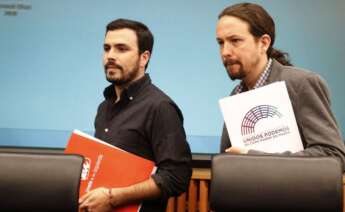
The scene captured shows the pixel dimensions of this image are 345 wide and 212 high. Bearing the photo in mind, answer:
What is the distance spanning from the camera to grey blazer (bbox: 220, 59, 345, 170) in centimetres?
145

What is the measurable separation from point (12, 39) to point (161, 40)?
0.85 meters

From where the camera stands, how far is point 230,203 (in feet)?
4.44

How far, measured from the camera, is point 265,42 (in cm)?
A: 163

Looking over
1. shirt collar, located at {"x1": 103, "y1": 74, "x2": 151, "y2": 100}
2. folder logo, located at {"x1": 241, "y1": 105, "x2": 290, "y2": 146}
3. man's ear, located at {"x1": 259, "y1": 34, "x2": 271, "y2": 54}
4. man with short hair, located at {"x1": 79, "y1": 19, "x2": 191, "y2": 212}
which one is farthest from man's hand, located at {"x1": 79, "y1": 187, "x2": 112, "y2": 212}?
man's ear, located at {"x1": 259, "y1": 34, "x2": 271, "y2": 54}

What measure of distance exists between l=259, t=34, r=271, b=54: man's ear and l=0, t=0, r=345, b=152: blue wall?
0.91m

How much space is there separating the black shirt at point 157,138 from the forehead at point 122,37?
0.24 meters

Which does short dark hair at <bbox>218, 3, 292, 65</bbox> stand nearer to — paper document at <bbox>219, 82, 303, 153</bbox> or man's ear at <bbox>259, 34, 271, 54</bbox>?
man's ear at <bbox>259, 34, 271, 54</bbox>

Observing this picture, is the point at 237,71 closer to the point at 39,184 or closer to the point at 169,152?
the point at 169,152

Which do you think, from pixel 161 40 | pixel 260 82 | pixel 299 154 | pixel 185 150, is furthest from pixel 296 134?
pixel 161 40

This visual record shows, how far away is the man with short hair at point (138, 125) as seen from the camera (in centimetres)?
168

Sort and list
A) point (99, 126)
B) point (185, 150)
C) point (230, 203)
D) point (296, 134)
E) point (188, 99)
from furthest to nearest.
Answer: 1. point (188, 99)
2. point (99, 126)
3. point (185, 150)
4. point (296, 134)
5. point (230, 203)

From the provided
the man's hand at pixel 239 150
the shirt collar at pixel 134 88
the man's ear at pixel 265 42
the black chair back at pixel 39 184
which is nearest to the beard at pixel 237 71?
the man's ear at pixel 265 42

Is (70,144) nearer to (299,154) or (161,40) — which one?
(299,154)

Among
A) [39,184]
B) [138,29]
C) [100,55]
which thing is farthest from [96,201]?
[100,55]
